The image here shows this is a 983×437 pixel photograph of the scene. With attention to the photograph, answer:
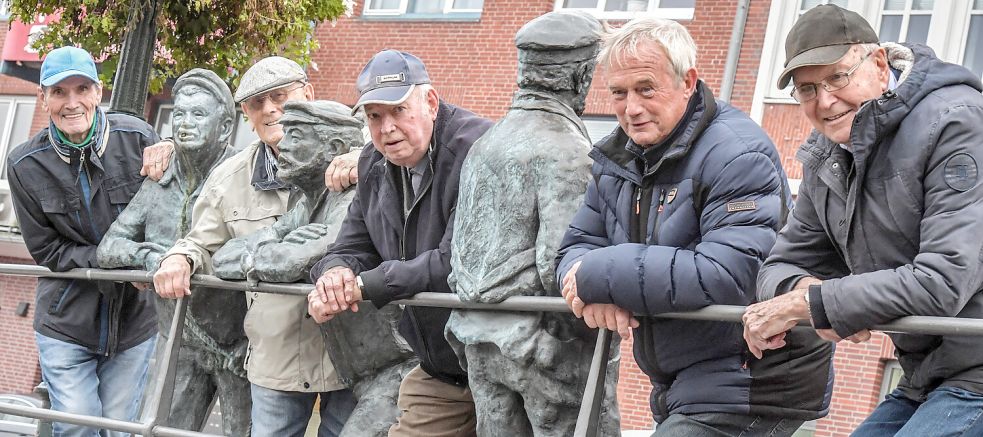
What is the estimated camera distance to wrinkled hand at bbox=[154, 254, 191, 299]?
18.4 feet

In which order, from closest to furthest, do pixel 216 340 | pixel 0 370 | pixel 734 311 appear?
pixel 734 311 → pixel 216 340 → pixel 0 370

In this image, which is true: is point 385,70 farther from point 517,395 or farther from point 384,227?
point 517,395

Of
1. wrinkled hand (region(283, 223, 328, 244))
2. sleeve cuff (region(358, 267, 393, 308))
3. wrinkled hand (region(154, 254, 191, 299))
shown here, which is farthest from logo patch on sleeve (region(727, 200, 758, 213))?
wrinkled hand (region(154, 254, 191, 299))

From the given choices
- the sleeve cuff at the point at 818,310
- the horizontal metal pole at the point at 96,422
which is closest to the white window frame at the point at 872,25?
the horizontal metal pole at the point at 96,422

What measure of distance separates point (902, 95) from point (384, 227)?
2.08m

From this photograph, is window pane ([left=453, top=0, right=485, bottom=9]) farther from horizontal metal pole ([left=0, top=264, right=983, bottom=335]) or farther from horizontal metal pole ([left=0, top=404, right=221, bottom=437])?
horizontal metal pole ([left=0, top=404, right=221, bottom=437])

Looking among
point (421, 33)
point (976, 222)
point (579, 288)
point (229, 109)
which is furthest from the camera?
point (421, 33)

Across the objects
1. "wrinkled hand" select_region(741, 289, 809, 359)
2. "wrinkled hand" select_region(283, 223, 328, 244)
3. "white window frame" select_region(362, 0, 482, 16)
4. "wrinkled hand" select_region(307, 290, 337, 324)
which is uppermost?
"white window frame" select_region(362, 0, 482, 16)

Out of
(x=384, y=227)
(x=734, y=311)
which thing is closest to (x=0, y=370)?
(x=384, y=227)

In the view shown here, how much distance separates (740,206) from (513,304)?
82 cm

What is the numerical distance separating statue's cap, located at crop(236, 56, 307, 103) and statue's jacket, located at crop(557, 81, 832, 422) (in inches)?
92.0

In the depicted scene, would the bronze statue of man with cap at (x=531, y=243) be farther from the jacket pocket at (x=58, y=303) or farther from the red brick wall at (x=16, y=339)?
the red brick wall at (x=16, y=339)

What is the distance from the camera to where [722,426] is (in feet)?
12.6

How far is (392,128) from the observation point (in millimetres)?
4887
